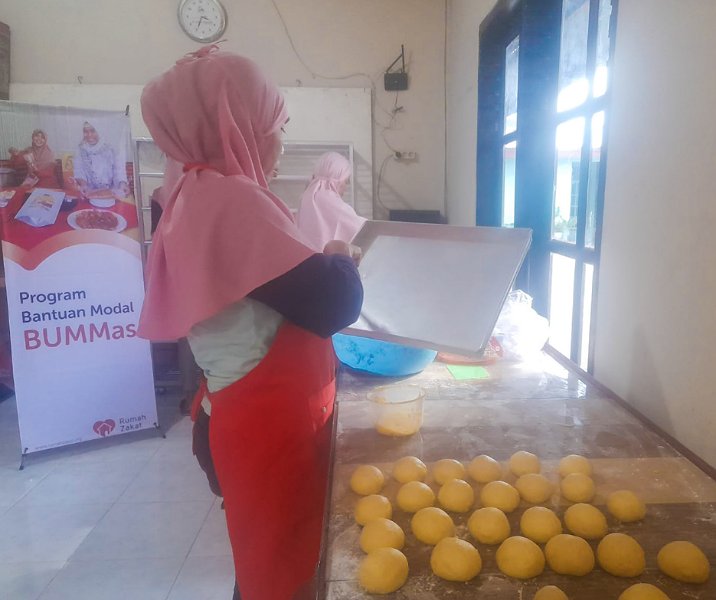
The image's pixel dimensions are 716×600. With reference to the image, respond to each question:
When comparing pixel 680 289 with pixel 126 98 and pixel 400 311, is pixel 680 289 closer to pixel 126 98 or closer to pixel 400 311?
pixel 400 311

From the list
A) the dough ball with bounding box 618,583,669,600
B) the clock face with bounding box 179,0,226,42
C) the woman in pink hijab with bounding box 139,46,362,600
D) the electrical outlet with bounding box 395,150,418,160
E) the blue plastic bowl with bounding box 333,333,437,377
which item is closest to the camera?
the dough ball with bounding box 618,583,669,600

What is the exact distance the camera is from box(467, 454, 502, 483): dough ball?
829 millimetres

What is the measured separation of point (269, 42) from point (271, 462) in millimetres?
3189

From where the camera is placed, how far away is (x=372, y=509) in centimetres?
72

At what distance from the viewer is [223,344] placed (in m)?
0.93

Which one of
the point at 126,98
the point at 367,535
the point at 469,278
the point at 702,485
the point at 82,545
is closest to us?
the point at 367,535

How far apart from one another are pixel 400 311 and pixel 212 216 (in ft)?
1.85

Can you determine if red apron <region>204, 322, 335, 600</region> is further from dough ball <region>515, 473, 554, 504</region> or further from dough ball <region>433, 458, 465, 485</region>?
dough ball <region>515, 473, 554, 504</region>

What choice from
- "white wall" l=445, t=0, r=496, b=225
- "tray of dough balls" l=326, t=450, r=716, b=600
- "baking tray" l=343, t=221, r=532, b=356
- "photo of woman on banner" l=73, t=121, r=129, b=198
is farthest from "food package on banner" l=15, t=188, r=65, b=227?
"tray of dough balls" l=326, t=450, r=716, b=600

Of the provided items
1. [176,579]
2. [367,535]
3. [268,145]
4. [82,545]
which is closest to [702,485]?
[367,535]

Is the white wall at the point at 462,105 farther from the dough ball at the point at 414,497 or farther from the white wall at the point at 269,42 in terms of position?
the dough ball at the point at 414,497

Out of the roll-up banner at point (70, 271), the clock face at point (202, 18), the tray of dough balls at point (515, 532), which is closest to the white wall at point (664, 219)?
the tray of dough balls at point (515, 532)

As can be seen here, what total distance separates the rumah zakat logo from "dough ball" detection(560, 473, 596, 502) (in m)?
2.41

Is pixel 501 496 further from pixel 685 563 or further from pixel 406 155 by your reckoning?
pixel 406 155
